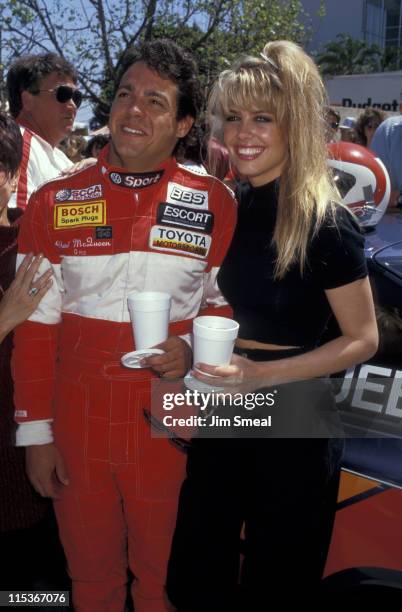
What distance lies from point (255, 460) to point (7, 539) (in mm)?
993

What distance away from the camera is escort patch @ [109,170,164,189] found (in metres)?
1.84

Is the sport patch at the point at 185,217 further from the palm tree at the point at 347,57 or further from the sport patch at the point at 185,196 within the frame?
the palm tree at the point at 347,57

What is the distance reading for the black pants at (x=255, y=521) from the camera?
1631 mm

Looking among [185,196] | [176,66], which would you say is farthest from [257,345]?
[176,66]

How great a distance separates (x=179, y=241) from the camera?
1.83 meters

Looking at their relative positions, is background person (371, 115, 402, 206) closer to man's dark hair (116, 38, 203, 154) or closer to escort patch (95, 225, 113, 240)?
man's dark hair (116, 38, 203, 154)

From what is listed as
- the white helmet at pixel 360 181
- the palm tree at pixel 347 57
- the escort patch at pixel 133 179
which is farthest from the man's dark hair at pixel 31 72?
the palm tree at pixel 347 57

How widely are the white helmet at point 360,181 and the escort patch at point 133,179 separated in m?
0.77

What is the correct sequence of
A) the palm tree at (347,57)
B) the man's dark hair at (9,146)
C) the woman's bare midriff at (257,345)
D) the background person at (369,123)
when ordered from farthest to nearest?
1. the palm tree at (347,57)
2. the background person at (369,123)
3. the man's dark hair at (9,146)
4. the woman's bare midriff at (257,345)

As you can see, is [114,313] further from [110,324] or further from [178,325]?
[178,325]

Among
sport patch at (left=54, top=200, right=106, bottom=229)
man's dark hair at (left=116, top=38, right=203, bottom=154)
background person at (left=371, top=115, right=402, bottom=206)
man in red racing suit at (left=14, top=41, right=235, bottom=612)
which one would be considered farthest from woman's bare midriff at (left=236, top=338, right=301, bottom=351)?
background person at (left=371, top=115, right=402, bottom=206)

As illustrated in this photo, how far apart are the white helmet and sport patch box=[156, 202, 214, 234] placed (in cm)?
68

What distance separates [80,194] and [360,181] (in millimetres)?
1110

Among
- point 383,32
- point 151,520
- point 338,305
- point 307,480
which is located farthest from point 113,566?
point 383,32
